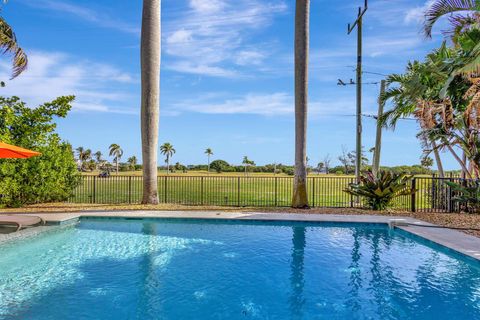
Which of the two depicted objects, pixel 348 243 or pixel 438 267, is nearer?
pixel 438 267

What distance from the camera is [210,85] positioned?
19125 millimetres

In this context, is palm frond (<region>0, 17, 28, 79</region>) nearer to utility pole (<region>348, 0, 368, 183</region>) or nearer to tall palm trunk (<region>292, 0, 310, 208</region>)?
tall palm trunk (<region>292, 0, 310, 208</region>)

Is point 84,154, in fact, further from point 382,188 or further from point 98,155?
point 382,188

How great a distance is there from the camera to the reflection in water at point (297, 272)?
4083mm

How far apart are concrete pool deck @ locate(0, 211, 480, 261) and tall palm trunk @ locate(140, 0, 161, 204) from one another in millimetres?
2010

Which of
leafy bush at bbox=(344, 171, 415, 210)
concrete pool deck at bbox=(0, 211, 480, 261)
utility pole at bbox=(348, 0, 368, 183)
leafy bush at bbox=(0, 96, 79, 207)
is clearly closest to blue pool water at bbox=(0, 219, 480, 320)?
concrete pool deck at bbox=(0, 211, 480, 261)

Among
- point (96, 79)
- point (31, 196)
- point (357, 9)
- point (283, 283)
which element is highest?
point (357, 9)

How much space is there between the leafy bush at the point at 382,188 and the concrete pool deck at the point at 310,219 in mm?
1420

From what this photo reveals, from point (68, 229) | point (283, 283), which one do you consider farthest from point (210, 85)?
point (283, 283)

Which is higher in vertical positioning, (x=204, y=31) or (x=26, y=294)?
(x=204, y=31)

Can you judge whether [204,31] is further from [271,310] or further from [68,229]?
[271,310]

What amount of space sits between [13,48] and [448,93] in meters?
13.6

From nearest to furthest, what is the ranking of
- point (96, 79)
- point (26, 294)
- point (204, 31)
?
point (26, 294) < point (204, 31) < point (96, 79)

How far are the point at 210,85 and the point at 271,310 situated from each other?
16.6 metres
